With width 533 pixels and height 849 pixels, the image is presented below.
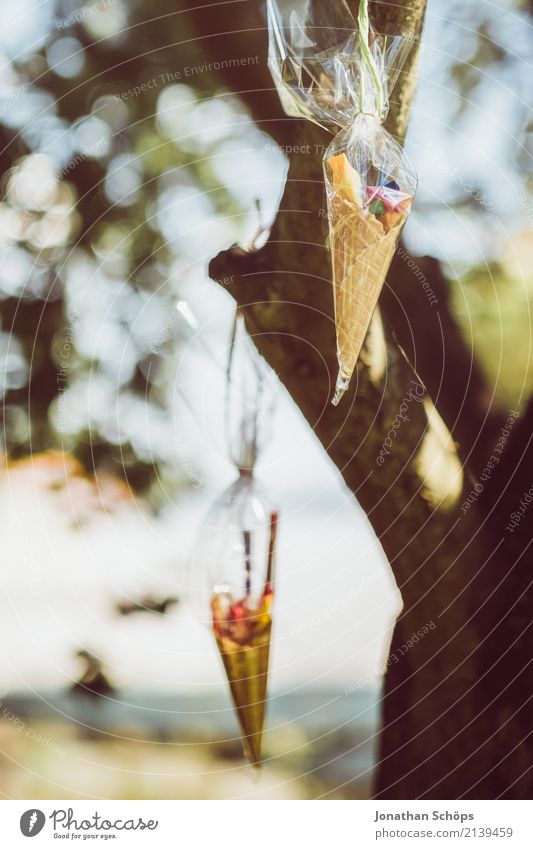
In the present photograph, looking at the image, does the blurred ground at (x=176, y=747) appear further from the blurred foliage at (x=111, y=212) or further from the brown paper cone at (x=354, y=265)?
the brown paper cone at (x=354, y=265)

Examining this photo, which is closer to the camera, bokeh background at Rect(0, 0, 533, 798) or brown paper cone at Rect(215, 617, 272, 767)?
brown paper cone at Rect(215, 617, 272, 767)

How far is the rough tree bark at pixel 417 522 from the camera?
0.73 m

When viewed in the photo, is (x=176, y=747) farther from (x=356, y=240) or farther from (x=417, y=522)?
(x=356, y=240)

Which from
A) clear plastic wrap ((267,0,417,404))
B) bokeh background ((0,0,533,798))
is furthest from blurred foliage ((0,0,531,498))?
clear plastic wrap ((267,0,417,404))

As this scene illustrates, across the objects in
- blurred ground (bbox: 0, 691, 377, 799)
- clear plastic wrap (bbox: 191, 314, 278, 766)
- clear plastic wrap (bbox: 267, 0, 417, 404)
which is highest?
clear plastic wrap (bbox: 267, 0, 417, 404)

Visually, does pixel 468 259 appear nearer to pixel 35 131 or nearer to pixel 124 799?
pixel 35 131

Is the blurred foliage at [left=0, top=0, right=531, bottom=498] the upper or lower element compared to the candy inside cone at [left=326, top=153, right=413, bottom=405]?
upper

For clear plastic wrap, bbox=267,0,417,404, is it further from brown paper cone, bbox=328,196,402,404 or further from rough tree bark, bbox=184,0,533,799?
rough tree bark, bbox=184,0,533,799

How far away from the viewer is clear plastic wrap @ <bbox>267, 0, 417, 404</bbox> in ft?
1.91

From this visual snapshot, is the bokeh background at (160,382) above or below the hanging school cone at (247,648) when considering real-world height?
above

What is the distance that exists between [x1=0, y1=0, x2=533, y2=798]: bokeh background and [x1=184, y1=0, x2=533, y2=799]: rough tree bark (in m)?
0.03

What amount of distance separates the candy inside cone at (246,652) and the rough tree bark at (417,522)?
0.52 feet

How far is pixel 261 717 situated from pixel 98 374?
40 centimetres

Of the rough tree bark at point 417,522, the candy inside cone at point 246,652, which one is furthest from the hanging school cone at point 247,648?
the rough tree bark at point 417,522
